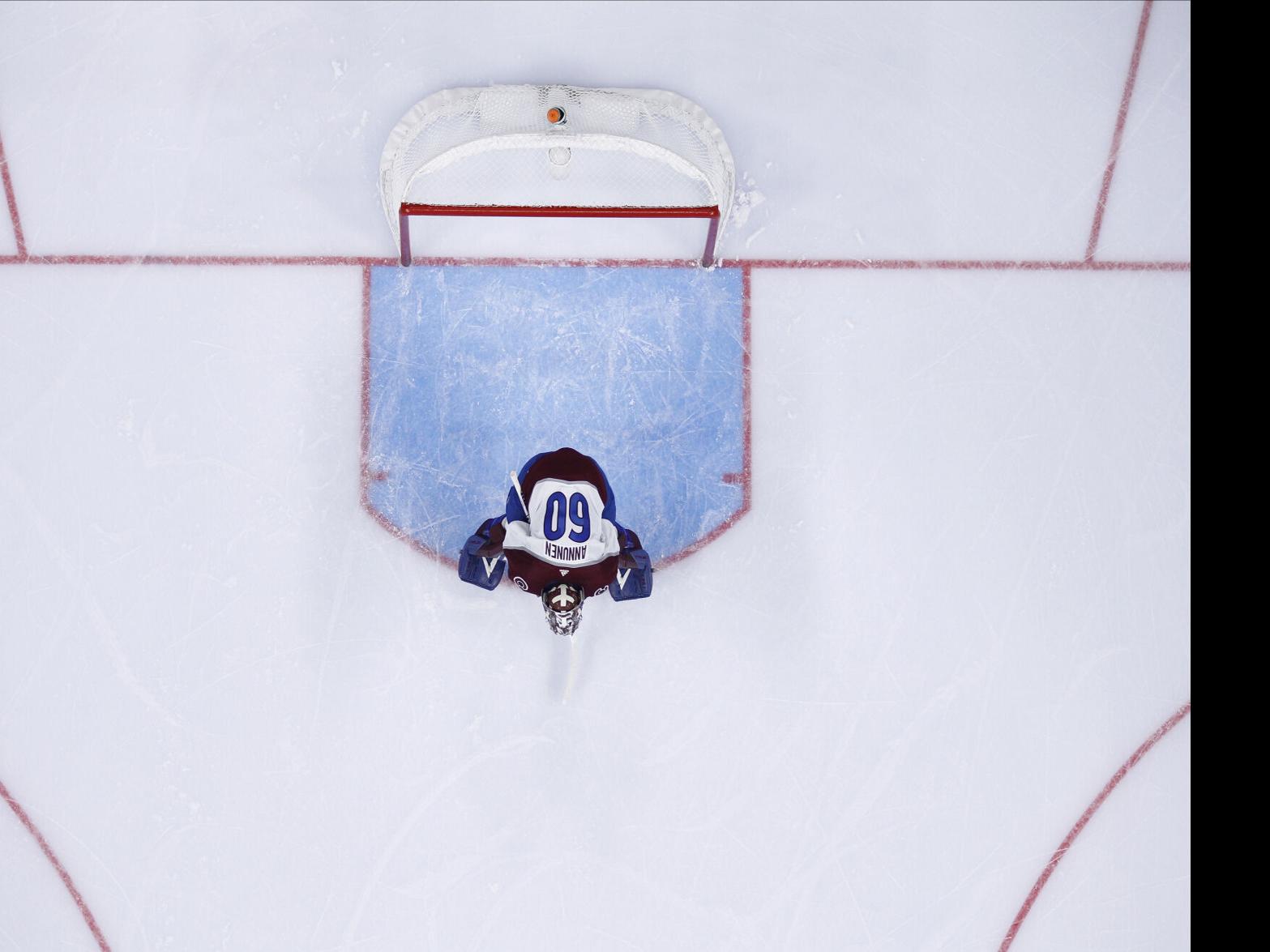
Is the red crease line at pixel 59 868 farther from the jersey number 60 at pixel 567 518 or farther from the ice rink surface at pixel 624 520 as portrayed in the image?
the jersey number 60 at pixel 567 518

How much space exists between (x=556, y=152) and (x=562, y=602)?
5.84 ft

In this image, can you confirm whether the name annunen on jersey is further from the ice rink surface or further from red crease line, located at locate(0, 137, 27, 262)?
red crease line, located at locate(0, 137, 27, 262)

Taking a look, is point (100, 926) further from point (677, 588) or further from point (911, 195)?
point (911, 195)

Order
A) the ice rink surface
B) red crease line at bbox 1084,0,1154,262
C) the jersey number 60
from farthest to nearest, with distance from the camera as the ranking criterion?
red crease line at bbox 1084,0,1154,262 → the ice rink surface → the jersey number 60

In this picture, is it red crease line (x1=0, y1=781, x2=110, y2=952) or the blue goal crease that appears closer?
red crease line (x1=0, y1=781, x2=110, y2=952)

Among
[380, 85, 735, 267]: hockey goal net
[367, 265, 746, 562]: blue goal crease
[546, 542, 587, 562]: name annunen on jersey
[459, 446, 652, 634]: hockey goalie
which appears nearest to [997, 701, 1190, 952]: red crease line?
[367, 265, 746, 562]: blue goal crease

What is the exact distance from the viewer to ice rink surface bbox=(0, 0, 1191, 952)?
3807mm

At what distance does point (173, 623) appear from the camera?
3.83 m

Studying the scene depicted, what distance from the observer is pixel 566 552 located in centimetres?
314

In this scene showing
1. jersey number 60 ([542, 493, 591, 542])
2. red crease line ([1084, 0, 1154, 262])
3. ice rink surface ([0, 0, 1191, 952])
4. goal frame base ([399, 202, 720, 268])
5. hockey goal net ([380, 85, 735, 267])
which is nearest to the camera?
jersey number 60 ([542, 493, 591, 542])

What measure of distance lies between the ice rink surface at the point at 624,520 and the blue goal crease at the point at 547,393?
10 cm

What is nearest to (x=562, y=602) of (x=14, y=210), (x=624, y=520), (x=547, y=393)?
(x=624, y=520)

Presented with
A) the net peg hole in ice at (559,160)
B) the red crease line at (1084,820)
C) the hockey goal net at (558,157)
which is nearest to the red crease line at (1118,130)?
the hockey goal net at (558,157)
